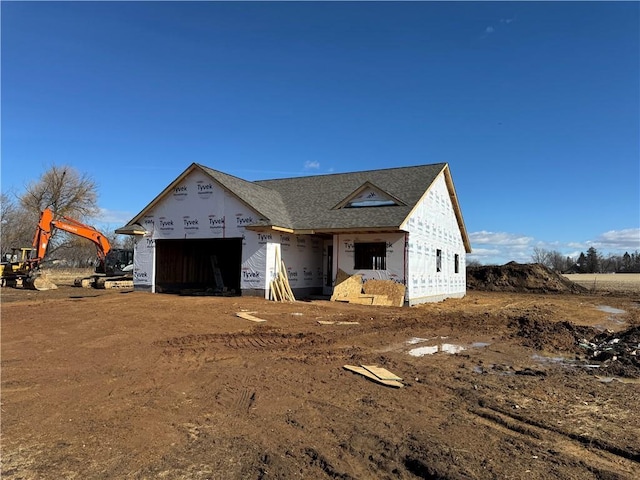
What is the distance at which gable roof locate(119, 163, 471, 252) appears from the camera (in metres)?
19.2

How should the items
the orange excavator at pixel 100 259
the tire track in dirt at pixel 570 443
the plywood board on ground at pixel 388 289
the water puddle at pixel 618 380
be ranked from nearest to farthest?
1. the tire track in dirt at pixel 570 443
2. the water puddle at pixel 618 380
3. the plywood board on ground at pixel 388 289
4. the orange excavator at pixel 100 259

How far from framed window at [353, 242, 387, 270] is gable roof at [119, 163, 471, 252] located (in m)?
1.22

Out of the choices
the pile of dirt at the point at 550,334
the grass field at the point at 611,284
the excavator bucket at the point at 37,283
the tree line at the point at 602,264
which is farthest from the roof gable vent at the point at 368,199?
the tree line at the point at 602,264

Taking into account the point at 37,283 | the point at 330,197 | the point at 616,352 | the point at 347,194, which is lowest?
the point at 616,352

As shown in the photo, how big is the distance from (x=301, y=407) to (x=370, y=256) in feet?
47.2

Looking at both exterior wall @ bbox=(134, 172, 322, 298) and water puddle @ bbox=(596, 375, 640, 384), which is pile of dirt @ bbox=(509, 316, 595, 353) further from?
exterior wall @ bbox=(134, 172, 322, 298)

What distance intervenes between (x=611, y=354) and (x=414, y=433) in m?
6.37

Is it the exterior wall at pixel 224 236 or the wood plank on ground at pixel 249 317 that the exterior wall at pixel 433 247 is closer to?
the exterior wall at pixel 224 236

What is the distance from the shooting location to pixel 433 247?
890 inches

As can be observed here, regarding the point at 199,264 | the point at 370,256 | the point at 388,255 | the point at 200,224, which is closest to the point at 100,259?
the point at 199,264

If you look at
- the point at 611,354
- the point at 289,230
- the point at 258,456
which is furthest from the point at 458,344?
the point at 289,230

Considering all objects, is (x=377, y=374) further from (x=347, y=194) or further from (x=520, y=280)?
(x=520, y=280)

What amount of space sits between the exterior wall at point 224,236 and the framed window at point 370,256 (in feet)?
9.66

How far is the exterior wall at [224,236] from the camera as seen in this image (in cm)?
1930
